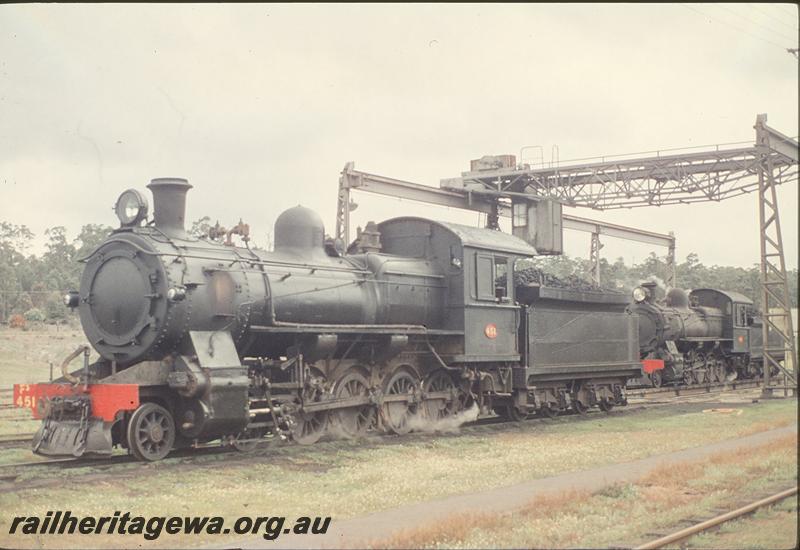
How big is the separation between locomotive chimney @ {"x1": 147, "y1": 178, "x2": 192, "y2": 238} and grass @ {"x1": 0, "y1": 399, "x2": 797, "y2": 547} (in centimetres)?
336

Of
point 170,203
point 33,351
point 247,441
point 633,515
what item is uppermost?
point 170,203

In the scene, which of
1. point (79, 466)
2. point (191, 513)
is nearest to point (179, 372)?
point (79, 466)

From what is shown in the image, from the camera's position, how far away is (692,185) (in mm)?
24938

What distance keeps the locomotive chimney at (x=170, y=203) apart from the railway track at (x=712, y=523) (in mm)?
8070

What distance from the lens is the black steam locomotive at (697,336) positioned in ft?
91.6

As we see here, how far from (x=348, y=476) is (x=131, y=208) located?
16.6 ft

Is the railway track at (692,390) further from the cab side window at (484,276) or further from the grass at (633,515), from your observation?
the grass at (633,515)

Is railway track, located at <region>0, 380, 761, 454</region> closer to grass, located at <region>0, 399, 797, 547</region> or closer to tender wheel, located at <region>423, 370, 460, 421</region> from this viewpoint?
tender wheel, located at <region>423, 370, 460, 421</region>

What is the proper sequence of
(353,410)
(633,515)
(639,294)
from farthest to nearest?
(639,294) < (353,410) < (633,515)

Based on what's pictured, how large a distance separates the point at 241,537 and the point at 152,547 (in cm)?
75

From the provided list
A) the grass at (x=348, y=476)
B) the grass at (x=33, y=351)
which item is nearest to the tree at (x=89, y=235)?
the grass at (x=33, y=351)

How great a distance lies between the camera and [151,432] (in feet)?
38.3

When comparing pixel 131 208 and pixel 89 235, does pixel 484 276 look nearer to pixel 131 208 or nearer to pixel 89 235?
pixel 131 208

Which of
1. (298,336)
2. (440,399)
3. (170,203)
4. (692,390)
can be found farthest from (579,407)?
(170,203)
